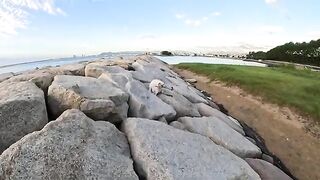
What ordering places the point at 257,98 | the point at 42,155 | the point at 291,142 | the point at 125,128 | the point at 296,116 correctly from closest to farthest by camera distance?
the point at 42,155 < the point at 125,128 < the point at 291,142 < the point at 296,116 < the point at 257,98

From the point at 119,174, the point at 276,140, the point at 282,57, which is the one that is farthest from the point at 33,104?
the point at 282,57

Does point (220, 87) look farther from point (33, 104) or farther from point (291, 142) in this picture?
point (33, 104)

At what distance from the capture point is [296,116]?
1705cm

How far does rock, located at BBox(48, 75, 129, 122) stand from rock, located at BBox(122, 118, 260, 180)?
522mm

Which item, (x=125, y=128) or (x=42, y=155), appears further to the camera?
(x=125, y=128)

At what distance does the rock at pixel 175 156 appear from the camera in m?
7.74

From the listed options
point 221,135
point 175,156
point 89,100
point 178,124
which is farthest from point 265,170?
point 89,100

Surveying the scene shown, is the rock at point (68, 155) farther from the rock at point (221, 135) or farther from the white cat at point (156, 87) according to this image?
the white cat at point (156, 87)

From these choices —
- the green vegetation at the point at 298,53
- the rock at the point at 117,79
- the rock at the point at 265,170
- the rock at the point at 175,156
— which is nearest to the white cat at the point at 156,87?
the rock at the point at 117,79

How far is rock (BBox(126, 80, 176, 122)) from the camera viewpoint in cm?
1081

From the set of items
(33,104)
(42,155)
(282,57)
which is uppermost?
(33,104)

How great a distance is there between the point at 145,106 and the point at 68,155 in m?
4.26

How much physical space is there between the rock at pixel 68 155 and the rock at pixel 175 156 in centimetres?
43

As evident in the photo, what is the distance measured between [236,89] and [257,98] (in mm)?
2737
